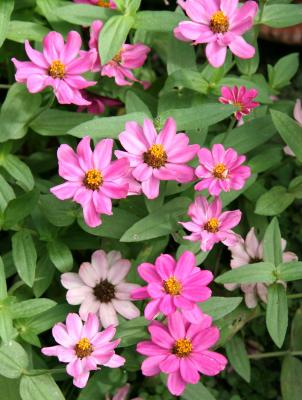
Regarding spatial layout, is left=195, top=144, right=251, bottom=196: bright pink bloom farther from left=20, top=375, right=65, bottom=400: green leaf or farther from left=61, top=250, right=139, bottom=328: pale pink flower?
left=20, top=375, right=65, bottom=400: green leaf

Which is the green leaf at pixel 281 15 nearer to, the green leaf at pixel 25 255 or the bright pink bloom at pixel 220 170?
the bright pink bloom at pixel 220 170

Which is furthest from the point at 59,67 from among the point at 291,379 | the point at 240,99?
the point at 291,379

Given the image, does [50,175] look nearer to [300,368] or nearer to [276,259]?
[276,259]

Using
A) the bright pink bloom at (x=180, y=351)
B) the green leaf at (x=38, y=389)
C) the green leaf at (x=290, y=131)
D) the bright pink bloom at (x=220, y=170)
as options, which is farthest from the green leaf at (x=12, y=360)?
the green leaf at (x=290, y=131)

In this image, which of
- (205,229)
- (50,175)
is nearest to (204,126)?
(205,229)

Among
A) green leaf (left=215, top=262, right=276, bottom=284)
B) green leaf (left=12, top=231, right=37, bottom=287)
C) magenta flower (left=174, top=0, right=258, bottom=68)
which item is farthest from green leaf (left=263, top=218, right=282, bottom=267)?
green leaf (left=12, top=231, right=37, bottom=287)

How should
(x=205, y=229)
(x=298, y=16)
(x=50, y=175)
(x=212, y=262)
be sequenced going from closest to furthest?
(x=205, y=229), (x=298, y=16), (x=212, y=262), (x=50, y=175)
